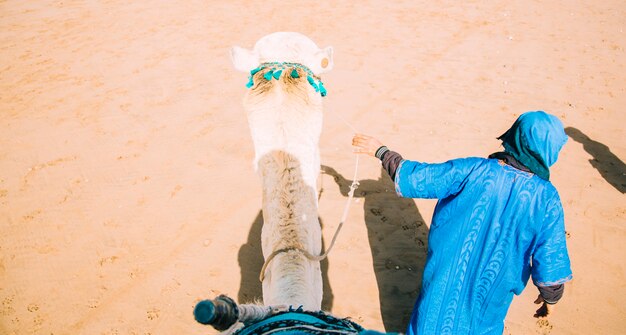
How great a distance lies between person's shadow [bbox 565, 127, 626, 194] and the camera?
5.09 m

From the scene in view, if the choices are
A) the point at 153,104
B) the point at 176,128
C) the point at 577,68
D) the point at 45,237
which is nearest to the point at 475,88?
the point at 577,68

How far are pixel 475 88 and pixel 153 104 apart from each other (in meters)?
6.50

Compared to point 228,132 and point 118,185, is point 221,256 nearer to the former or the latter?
point 118,185

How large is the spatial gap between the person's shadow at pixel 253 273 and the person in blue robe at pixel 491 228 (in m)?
1.55

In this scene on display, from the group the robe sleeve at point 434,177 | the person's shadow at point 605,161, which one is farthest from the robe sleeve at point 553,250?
the person's shadow at point 605,161

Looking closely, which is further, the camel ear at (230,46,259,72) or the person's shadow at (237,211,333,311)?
the person's shadow at (237,211,333,311)

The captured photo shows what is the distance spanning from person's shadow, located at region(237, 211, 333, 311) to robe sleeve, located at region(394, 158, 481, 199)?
2.04m

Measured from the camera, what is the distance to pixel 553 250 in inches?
73.4

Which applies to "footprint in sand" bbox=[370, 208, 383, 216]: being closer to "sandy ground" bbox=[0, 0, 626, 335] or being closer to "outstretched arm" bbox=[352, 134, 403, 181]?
"sandy ground" bbox=[0, 0, 626, 335]

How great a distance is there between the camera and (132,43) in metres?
8.96

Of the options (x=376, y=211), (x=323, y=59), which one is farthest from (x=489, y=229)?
(x=376, y=211)

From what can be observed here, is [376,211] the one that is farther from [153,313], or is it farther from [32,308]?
[32,308]

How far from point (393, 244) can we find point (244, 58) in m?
2.76

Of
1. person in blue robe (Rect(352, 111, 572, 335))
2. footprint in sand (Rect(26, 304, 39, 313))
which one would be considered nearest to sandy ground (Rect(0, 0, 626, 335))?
footprint in sand (Rect(26, 304, 39, 313))
